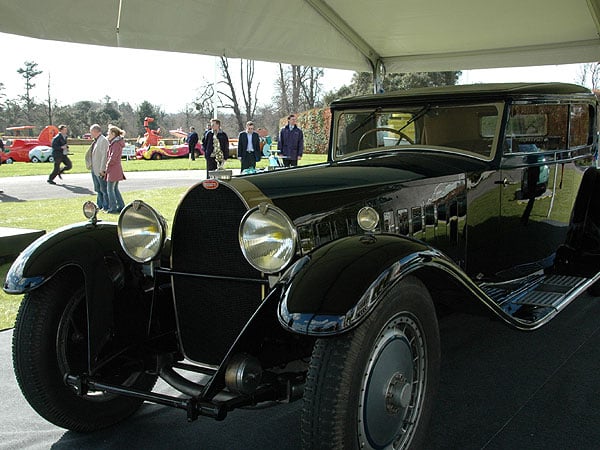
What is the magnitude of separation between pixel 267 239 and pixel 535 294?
2.06m

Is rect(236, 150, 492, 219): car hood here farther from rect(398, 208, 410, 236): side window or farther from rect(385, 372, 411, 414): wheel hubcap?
rect(385, 372, 411, 414): wheel hubcap

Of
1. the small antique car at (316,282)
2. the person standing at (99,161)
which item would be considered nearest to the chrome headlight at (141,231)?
the small antique car at (316,282)

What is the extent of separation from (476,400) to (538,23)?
5.10 meters

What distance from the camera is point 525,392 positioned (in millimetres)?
3068

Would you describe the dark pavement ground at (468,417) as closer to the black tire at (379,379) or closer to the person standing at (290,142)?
the black tire at (379,379)

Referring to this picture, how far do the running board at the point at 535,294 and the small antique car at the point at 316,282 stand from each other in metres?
0.02

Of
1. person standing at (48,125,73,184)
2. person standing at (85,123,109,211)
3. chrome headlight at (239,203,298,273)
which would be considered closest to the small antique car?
chrome headlight at (239,203,298,273)

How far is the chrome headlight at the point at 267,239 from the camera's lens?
226 cm

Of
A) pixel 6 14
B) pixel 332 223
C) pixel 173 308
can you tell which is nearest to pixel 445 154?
pixel 332 223

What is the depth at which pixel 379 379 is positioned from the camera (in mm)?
2135

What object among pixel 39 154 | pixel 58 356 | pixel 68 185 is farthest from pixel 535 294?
pixel 39 154

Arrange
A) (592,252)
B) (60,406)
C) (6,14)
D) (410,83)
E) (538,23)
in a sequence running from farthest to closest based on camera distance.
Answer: (410,83) < (538,23) < (6,14) < (592,252) < (60,406)

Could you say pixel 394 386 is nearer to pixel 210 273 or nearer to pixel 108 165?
pixel 210 273

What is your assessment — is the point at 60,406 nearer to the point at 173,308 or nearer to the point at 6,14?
the point at 173,308
